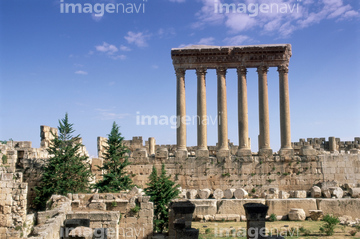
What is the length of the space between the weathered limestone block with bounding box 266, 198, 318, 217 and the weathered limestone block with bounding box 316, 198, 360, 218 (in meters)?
0.53

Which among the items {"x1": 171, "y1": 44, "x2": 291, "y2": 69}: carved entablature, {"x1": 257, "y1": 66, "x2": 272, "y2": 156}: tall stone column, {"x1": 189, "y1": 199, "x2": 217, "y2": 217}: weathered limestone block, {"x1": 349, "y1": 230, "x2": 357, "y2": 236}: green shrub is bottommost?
{"x1": 349, "y1": 230, "x2": 357, "y2": 236}: green shrub

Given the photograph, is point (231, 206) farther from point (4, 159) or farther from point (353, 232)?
point (4, 159)

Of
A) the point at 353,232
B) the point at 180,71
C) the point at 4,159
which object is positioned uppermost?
the point at 180,71

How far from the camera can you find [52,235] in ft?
37.8

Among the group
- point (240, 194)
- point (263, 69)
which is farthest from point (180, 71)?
point (240, 194)

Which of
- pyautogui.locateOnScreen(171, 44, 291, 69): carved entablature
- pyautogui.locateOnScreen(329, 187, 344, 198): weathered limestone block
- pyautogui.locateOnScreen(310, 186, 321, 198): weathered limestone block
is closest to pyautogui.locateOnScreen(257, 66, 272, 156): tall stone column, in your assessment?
pyautogui.locateOnScreen(171, 44, 291, 69): carved entablature

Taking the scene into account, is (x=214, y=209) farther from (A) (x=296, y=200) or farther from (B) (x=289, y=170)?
(B) (x=289, y=170)

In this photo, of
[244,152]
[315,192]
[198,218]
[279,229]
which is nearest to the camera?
[279,229]

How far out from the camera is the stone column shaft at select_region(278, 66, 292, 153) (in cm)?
2797

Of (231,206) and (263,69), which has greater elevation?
(263,69)

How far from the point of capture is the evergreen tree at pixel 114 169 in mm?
24031

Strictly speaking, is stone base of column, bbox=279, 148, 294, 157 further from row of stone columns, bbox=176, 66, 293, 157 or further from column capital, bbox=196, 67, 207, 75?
column capital, bbox=196, 67, 207, 75

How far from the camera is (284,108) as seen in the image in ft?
92.5

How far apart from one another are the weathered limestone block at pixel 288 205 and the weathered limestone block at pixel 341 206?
1.74ft
